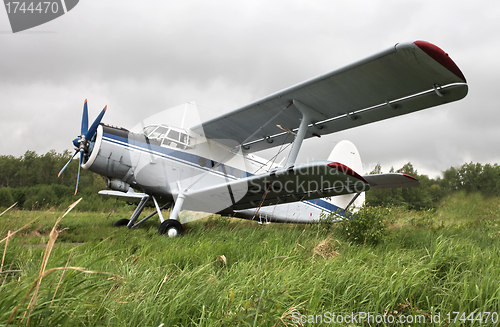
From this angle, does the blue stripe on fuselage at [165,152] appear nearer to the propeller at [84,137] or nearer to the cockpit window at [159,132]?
the cockpit window at [159,132]

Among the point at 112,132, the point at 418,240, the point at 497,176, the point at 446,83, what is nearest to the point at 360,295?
the point at 418,240

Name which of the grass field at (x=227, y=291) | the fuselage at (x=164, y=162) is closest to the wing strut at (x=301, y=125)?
the fuselage at (x=164, y=162)

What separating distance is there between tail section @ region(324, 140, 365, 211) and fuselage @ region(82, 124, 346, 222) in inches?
105

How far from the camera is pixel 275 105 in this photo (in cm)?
525

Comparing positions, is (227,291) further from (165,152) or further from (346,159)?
(346,159)

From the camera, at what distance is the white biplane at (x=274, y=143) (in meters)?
3.85

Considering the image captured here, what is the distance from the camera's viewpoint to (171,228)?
4836mm

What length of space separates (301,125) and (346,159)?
419 cm

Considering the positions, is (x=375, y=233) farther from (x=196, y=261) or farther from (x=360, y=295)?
(x=196, y=261)

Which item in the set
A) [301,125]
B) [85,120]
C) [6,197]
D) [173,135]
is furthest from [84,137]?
[6,197]

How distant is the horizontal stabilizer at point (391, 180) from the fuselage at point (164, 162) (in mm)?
1160

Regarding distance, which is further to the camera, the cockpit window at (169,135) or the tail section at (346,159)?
the tail section at (346,159)

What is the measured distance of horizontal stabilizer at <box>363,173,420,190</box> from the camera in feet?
15.7

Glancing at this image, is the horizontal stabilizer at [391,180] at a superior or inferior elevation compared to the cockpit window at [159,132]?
inferior
